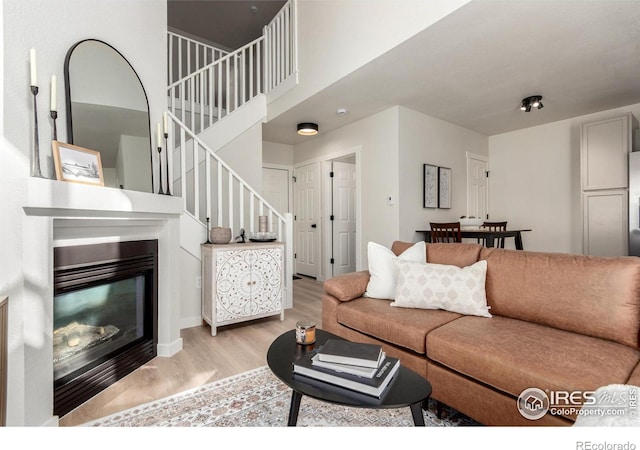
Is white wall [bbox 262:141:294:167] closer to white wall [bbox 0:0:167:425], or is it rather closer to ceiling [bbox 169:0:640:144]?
ceiling [bbox 169:0:640:144]

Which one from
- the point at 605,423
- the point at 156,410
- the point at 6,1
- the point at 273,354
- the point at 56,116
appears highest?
the point at 6,1

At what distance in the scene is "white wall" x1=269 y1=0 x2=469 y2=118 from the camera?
96.2 inches

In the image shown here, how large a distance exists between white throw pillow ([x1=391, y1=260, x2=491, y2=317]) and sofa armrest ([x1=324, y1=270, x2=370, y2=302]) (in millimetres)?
326

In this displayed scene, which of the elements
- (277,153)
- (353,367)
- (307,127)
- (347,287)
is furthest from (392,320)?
(277,153)

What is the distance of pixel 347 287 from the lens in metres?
2.26

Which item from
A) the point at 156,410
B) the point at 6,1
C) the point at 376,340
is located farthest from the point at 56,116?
the point at 376,340

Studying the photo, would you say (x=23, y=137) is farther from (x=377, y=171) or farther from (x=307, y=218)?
(x=307, y=218)

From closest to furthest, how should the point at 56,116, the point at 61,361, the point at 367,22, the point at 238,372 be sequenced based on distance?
the point at 56,116
the point at 61,361
the point at 238,372
the point at 367,22

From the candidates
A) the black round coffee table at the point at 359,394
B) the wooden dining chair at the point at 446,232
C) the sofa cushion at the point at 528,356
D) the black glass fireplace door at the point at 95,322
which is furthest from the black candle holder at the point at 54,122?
the wooden dining chair at the point at 446,232

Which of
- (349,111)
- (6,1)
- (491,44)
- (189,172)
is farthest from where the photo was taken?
(349,111)

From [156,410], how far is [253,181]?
310 centimetres

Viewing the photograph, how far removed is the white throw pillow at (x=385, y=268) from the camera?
7.36 feet

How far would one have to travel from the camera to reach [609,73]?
309 cm

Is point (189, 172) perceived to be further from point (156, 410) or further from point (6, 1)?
point (156, 410)
